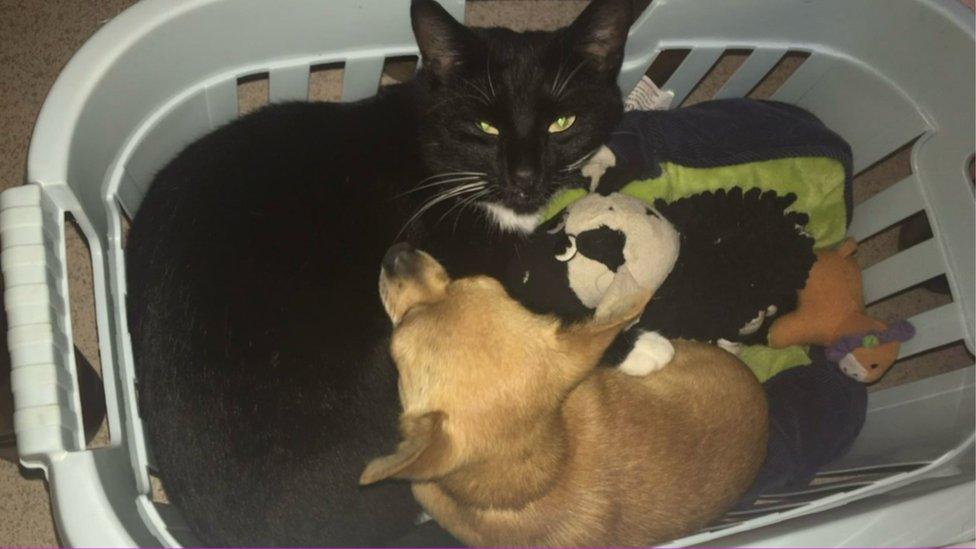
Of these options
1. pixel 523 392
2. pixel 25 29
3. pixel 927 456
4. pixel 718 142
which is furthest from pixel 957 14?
pixel 25 29

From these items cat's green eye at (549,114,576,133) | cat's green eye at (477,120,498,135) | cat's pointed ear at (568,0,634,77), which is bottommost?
A: cat's green eye at (477,120,498,135)

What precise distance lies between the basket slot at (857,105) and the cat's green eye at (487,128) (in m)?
1.00

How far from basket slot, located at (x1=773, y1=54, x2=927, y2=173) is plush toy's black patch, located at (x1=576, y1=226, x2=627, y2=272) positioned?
34.5 inches

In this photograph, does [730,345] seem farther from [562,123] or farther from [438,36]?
[438,36]

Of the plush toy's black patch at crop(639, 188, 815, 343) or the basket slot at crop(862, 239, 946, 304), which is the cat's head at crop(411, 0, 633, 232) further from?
the basket slot at crop(862, 239, 946, 304)

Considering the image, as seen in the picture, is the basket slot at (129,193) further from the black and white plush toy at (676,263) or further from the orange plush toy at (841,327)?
the orange plush toy at (841,327)

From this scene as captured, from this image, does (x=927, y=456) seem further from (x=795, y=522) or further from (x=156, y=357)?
(x=156, y=357)

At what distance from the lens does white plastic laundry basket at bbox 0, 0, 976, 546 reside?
1288mm

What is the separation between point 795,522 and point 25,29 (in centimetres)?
254

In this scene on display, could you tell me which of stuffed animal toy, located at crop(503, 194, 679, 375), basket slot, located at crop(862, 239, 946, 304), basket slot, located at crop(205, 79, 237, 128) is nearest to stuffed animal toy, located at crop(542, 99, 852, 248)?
basket slot, located at crop(862, 239, 946, 304)

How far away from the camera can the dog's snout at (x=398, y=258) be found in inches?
54.8

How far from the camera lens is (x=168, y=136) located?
1783 mm

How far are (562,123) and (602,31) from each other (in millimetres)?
211

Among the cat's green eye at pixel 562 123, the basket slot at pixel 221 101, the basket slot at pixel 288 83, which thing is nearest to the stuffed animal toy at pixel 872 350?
the cat's green eye at pixel 562 123
